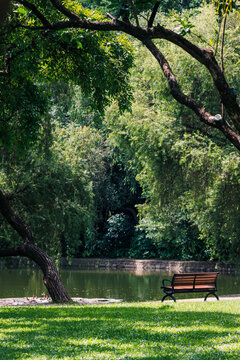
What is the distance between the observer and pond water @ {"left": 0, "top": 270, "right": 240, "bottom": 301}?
21.0 m

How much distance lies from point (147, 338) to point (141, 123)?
16.6 metres

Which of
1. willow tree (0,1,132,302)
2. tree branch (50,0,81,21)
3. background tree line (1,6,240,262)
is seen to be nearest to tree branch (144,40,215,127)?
tree branch (50,0,81,21)

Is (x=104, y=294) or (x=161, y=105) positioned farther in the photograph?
(x=161, y=105)

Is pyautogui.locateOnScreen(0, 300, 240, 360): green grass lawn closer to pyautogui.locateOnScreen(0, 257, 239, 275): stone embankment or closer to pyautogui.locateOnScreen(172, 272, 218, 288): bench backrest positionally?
pyautogui.locateOnScreen(172, 272, 218, 288): bench backrest

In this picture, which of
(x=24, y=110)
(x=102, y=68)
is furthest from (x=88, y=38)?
(x=24, y=110)

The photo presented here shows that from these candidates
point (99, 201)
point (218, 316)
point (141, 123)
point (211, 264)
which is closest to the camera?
point (218, 316)

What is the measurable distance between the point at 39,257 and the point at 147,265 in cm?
2163

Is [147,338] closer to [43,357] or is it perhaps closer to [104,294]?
[43,357]

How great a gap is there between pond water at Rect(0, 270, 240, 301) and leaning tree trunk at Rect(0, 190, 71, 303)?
4702mm

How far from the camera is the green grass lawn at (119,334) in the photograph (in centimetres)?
630

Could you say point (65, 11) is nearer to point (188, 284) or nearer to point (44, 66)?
point (44, 66)

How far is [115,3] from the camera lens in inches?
335

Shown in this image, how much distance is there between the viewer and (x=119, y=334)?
777 centimetres

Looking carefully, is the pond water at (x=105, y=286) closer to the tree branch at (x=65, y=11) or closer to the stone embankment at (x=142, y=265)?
the stone embankment at (x=142, y=265)
